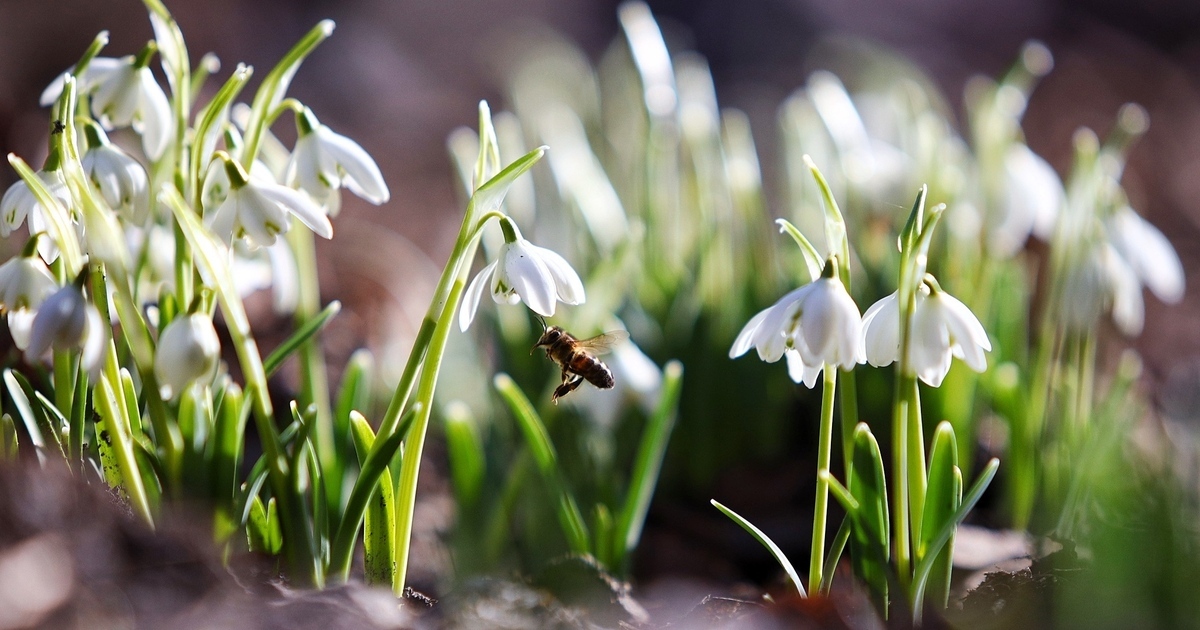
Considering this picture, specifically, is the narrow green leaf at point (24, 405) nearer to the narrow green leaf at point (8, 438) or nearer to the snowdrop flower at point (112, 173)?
the narrow green leaf at point (8, 438)

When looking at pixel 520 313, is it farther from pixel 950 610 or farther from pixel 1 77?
pixel 1 77

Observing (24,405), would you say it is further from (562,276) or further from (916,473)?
(916,473)

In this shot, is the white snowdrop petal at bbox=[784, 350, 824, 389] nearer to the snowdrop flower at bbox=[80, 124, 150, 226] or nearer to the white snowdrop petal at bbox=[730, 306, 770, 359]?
the white snowdrop petal at bbox=[730, 306, 770, 359]

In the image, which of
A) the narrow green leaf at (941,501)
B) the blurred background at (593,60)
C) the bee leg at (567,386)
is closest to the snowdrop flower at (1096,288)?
the blurred background at (593,60)

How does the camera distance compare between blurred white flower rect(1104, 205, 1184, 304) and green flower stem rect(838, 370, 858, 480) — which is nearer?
green flower stem rect(838, 370, 858, 480)

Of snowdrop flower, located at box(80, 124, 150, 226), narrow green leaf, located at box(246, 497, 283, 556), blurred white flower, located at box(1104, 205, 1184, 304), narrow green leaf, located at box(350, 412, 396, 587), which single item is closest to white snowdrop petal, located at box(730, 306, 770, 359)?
narrow green leaf, located at box(350, 412, 396, 587)

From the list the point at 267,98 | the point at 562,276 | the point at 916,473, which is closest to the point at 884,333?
the point at 916,473

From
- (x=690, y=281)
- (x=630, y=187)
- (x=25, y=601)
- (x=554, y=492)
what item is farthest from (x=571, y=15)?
(x=25, y=601)

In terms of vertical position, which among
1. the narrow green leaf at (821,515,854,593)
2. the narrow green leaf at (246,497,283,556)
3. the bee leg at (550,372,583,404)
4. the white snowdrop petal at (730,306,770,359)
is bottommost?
the narrow green leaf at (246,497,283,556)
